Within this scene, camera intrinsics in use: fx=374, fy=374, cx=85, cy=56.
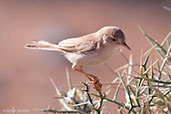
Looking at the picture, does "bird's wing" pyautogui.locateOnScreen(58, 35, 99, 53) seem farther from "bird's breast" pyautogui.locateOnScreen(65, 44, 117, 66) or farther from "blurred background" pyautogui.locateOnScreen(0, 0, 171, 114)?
"blurred background" pyautogui.locateOnScreen(0, 0, 171, 114)

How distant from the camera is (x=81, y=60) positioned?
232cm

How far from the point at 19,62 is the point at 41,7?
2933 mm

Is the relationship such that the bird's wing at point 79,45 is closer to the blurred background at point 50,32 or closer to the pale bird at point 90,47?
the pale bird at point 90,47

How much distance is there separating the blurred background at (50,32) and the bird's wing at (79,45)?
4929 millimetres

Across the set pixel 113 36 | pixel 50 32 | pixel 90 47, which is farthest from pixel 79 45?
pixel 50 32

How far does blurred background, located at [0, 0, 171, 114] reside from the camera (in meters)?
8.45

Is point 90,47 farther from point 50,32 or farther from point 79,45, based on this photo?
point 50,32

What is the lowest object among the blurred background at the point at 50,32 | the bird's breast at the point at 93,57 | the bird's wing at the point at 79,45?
the blurred background at the point at 50,32

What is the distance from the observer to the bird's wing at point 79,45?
234 cm

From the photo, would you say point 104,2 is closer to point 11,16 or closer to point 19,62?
point 11,16

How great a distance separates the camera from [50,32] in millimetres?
10352

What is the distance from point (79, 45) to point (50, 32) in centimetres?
804

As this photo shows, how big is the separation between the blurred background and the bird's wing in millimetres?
4929


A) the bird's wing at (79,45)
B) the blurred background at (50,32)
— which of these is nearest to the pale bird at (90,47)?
the bird's wing at (79,45)
